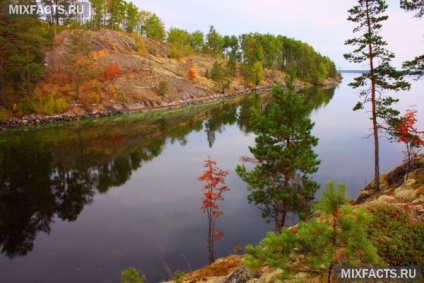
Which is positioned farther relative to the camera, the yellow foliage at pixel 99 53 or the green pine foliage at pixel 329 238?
the yellow foliage at pixel 99 53

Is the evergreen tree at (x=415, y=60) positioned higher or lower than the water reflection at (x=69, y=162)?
higher

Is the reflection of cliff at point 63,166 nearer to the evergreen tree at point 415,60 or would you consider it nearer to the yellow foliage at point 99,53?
the evergreen tree at point 415,60

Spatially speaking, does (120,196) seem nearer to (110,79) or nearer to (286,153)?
(286,153)

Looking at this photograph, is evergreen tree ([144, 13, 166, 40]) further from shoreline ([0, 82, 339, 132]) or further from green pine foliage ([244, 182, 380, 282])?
green pine foliage ([244, 182, 380, 282])

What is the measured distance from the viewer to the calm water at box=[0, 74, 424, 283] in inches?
808

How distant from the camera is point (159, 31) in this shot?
139125 mm

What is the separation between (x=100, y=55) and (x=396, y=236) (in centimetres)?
9884

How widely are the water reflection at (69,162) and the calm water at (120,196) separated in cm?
12

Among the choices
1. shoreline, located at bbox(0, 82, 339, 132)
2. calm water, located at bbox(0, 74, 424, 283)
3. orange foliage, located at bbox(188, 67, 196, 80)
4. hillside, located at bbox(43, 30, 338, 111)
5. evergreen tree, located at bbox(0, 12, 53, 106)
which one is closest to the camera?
calm water, located at bbox(0, 74, 424, 283)

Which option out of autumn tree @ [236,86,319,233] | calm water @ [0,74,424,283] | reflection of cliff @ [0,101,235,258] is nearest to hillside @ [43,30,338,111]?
reflection of cliff @ [0,101,235,258]

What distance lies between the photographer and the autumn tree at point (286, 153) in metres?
19.0

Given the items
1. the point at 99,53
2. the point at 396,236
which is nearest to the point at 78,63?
the point at 99,53

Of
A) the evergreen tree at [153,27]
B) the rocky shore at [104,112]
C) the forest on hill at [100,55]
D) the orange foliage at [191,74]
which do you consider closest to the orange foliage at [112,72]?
the forest on hill at [100,55]

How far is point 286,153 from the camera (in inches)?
749
